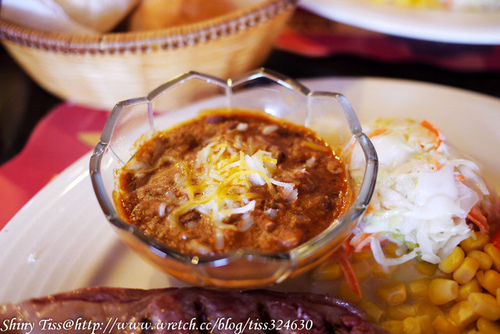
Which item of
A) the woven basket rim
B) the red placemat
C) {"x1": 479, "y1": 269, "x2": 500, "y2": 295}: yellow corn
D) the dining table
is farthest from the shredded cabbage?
the red placemat

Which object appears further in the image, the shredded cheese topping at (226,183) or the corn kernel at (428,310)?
the corn kernel at (428,310)

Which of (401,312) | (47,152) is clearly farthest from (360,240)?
(47,152)

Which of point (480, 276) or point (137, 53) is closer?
point (480, 276)

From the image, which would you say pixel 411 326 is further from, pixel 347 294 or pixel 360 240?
pixel 360 240

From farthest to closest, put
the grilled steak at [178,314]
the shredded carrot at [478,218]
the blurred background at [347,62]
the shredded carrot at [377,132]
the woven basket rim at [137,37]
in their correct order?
1. the blurred background at [347,62]
2. the woven basket rim at [137,37]
3. the shredded carrot at [377,132]
4. the shredded carrot at [478,218]
5. the grilled steak at [178,314]

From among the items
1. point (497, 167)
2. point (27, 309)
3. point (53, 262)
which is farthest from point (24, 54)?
point (497, 167)

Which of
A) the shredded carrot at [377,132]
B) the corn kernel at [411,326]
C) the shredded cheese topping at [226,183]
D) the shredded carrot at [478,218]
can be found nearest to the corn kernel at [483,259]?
the shredded carrot at [478,218]

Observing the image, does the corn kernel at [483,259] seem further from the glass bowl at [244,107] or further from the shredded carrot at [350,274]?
the glass bowl at [244,107]

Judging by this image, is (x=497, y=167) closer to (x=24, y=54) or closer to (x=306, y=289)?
(x=306, y=289)
